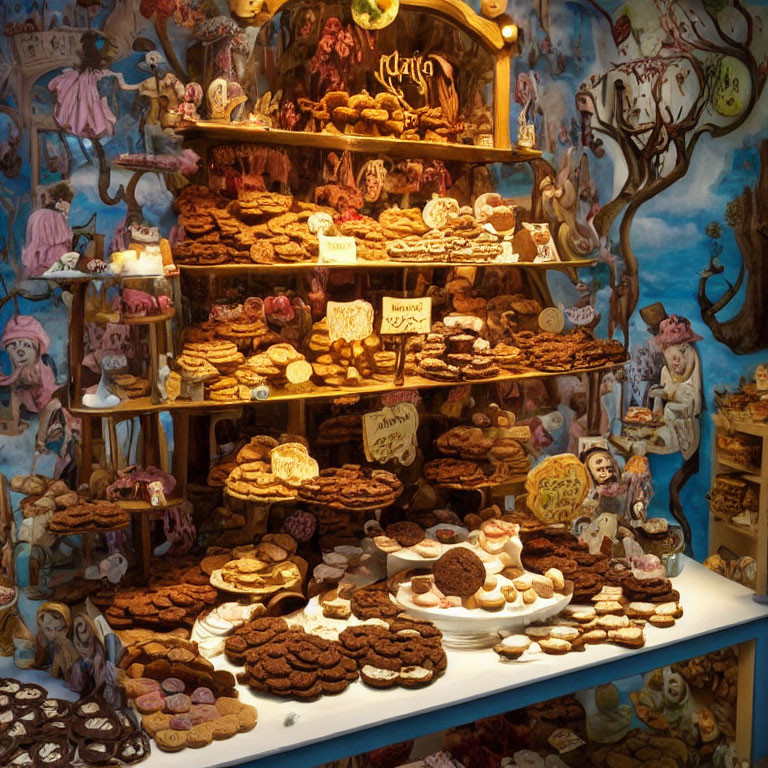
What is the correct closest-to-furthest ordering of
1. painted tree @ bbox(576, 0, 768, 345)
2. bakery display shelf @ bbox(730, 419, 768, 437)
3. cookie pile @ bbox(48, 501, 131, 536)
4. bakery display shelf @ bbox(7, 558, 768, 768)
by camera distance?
bakery display shelf @ bbox(7, 558, 768, 768)
cookie pile @ bbox(48, 501, 131, 536)
bakery display shelf @ bbox(730, 419, 768, 437)
painted tree @ bbox(576, 0, 768, 345)

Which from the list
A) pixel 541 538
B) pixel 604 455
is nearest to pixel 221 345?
pixel 541 538

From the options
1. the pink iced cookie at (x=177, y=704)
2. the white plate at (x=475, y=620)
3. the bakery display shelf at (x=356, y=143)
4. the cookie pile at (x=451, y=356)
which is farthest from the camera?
the cookie pile at (x=451, y=356)

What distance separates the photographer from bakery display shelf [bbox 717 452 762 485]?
5.16m

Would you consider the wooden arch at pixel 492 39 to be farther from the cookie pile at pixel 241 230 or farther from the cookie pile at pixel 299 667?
the cookie pile at pixel 299 667

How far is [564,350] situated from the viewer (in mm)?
4719

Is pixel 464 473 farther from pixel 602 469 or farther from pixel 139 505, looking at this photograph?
pixel 139 505

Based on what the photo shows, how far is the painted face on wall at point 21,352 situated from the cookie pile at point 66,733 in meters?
1.37

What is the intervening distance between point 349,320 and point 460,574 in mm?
1251

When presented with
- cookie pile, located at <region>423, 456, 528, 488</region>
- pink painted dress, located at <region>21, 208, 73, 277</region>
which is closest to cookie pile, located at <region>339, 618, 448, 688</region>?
cookie pile, located at <region>423, 456, 528, 488</region>

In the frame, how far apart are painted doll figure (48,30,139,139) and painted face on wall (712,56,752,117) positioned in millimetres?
3634

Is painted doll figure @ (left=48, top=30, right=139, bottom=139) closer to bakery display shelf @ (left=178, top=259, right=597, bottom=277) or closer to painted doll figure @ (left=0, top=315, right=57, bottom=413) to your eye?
bakery display shelf @ (left=178, top=259, right=597, bottom=277)

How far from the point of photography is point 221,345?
13.1 feet

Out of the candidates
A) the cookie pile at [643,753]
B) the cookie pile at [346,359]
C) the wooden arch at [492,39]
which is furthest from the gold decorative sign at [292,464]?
the cookie pile at [643,753]

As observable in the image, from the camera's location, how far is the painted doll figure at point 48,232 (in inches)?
155
